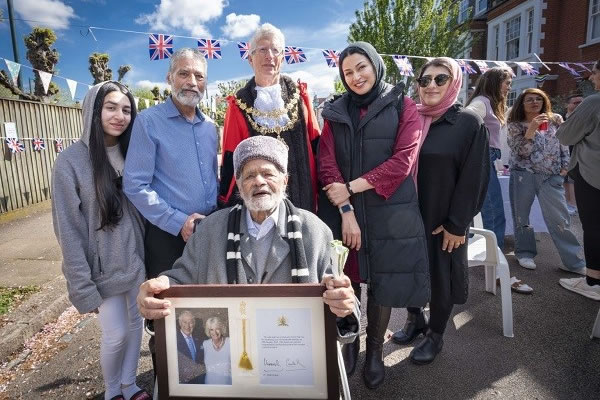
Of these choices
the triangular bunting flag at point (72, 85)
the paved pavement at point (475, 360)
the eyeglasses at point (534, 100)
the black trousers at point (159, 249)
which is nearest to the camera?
the black trousers at point (159, 249)

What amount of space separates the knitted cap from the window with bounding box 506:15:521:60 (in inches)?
781

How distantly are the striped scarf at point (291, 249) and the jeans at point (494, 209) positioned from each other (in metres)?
3.61

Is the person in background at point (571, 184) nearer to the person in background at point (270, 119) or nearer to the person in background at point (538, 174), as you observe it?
the person in background at point (538, 174)

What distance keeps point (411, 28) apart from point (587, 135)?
16723 mm

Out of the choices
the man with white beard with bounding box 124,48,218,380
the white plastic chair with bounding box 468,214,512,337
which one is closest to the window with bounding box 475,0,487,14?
the white plastic chair with bounding box 468,214,512,337

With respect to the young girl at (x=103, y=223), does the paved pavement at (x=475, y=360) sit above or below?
below

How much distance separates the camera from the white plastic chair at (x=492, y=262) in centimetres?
313

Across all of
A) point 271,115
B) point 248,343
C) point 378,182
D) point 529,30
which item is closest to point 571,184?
point 378,182

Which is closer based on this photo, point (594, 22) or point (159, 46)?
point (159, 46)

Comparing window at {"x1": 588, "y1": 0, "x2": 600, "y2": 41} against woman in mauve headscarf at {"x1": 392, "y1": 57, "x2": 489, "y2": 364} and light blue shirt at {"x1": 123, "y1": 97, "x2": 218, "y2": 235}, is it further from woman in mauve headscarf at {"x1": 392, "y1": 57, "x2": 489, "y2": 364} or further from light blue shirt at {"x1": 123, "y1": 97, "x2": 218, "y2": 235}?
light blue shirt at {"x1": 123, "y1": 97, "x2": 218, "y2": 235}

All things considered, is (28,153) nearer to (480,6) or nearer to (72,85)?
(72,85)

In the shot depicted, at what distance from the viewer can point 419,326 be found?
3.20 m

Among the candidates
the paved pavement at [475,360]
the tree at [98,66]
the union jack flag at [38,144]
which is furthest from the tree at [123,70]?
the paved pavement at [475,360]

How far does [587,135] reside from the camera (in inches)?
137
